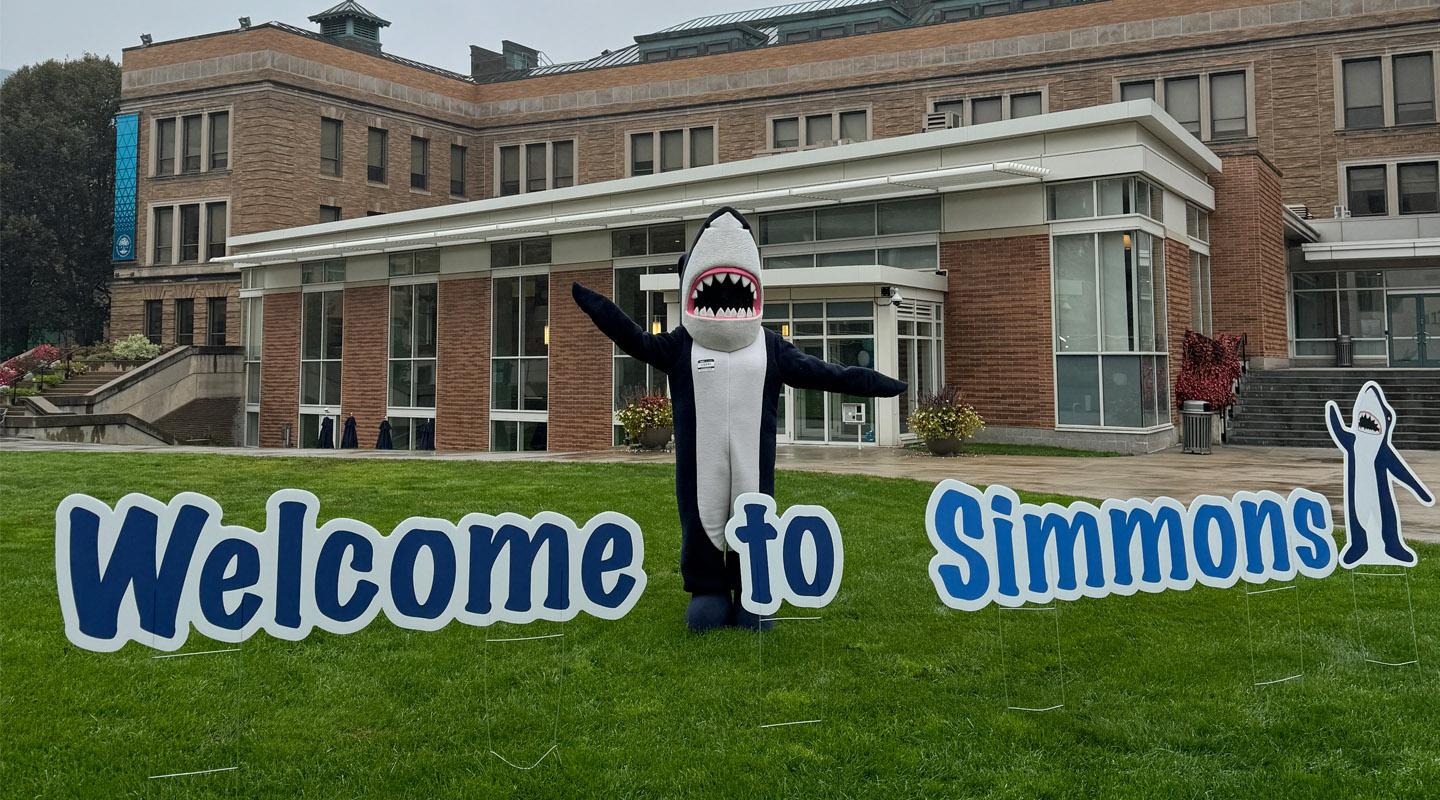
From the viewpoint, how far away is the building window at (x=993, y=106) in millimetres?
35062

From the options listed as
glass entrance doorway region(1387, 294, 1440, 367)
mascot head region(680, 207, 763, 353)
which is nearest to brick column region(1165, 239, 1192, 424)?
glass entrance doorway region(1387, 294, 1440, 367)

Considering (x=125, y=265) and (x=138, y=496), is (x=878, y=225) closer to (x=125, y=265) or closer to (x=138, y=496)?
(x=138, y=496)

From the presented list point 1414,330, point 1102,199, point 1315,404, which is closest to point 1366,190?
point 1414,330

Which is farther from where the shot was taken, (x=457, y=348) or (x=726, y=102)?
(x=726, y=102)

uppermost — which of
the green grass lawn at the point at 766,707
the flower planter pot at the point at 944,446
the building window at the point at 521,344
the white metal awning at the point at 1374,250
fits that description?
the white metal awning at the point at 1374,250

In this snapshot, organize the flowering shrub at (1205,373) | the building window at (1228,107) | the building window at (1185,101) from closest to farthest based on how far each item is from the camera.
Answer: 1. the flowering shrub at (1205,373)
2. the building window at (1228,107)
3. the building window at (1185,101)

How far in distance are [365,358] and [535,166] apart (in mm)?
16789

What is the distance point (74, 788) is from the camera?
4.18m

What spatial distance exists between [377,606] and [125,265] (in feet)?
135

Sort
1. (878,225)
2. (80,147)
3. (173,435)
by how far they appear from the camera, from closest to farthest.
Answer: (878,225) → (173,435) → (80,147)

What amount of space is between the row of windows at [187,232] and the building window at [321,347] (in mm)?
9792

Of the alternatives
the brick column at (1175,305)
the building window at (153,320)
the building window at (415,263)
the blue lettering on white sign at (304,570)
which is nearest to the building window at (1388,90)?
the brick column at (1175,305)

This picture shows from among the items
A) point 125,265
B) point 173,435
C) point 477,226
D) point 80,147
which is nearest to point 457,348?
point 477,226

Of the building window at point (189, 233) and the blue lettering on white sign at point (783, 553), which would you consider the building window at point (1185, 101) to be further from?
the building window at point (189, 233)
